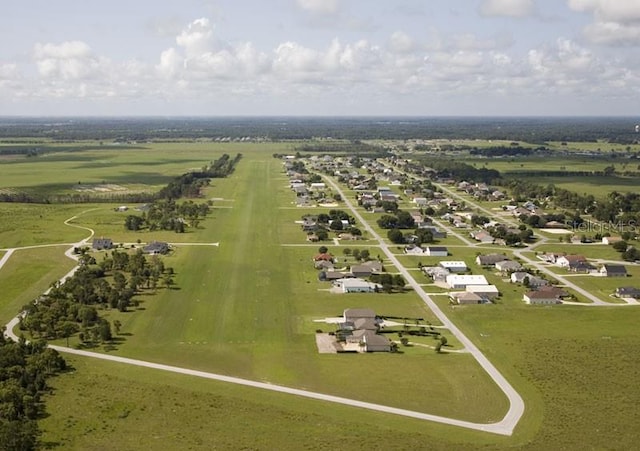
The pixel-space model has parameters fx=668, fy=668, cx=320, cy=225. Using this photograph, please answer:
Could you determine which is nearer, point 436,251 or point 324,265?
point 324,265

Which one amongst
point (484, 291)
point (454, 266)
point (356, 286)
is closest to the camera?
point (484, 291)

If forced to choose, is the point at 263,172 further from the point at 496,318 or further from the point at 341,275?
the point at 496,318

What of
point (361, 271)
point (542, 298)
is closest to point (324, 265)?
point (361, 271)

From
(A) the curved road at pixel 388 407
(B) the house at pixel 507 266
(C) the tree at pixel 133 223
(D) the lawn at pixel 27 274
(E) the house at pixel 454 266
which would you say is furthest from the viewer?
(C) the tree at pixel 133 223

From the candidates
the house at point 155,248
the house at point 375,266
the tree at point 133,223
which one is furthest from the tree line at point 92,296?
the house at point 375,266

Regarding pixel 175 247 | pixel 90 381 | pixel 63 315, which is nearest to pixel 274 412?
pixel 90 381

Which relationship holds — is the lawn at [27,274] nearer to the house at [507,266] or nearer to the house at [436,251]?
the house at [436,251]

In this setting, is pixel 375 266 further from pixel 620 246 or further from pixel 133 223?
pixel 133 223
